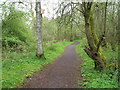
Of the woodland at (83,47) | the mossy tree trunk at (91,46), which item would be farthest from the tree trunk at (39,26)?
the mossy tree trunk at (91,46)

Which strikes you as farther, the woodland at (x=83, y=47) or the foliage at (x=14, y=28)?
the foliage at (x=14, y=28)

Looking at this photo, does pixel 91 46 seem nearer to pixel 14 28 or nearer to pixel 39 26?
pixel 39 26

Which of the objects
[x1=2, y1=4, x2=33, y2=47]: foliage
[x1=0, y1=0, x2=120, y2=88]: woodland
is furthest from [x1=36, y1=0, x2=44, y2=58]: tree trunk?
[x1=2, y1=4, x2=33, y2=47]: foliage

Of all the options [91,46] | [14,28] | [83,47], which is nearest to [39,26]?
[14,28]

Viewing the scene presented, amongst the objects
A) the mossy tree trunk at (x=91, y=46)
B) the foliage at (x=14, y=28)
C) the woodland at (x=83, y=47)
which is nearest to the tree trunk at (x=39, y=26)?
the woodland at (x=83, y=47)

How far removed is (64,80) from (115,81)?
2265 millimetres

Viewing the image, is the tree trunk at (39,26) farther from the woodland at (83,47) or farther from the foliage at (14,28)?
the foliage at (14,28)

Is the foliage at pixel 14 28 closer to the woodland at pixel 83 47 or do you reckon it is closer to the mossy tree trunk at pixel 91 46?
the woodland at pixel 83 47

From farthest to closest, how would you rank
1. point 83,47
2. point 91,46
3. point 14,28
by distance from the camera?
1. point 14,28
2. point 83,47
3. point 91,46

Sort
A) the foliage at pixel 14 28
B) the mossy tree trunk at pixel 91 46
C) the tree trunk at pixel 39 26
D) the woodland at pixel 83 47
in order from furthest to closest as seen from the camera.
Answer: the foliage at pixel 14 28 → the tree trunk at pixel 39 26 → the mossy tree trunk at pixel 91 46 → the woodland at pixel 83 47

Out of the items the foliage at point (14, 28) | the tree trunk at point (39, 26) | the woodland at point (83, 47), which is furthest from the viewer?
the foliage at point (14, 28)

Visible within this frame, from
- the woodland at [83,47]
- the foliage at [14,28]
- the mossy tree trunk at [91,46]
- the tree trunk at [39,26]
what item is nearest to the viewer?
the woodland at [83,47]

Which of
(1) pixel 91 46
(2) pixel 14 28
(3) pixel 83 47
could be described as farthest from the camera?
(2) pixel 14 28

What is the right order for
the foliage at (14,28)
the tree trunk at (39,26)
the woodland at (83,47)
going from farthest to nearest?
1. the foliage at (14,28)
2. the tree trunk at (39,26)
3. the woodland at (83,47)
